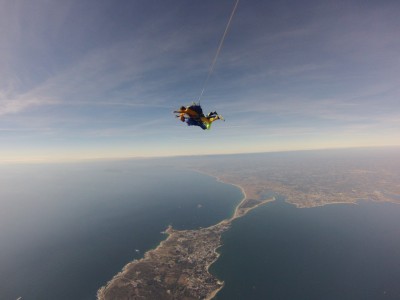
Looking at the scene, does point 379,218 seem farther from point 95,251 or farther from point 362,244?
point 95,251

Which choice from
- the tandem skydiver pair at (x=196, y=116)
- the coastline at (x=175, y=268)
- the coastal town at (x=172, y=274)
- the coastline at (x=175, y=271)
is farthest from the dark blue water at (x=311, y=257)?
the tandem skydiver pair at (x=196, y=116)

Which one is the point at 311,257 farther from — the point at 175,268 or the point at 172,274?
the point at 172,274

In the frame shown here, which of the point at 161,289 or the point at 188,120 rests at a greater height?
the point at 188,120

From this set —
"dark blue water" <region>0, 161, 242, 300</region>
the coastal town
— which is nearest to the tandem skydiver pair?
the coastal town

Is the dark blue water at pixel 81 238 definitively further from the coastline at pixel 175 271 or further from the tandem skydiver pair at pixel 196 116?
the tandem skydiver pair at pixel 196 116

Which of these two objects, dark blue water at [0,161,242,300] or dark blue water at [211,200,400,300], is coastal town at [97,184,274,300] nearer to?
dark blue water at [211,200,400,300]

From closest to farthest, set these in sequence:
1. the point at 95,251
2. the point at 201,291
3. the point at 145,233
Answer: the point at 201,291 → the point at 95,251 → the point at 145,233

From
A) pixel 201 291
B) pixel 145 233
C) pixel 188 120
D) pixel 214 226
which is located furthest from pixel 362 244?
pixel 188 120

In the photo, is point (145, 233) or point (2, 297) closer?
point (2, 297)
